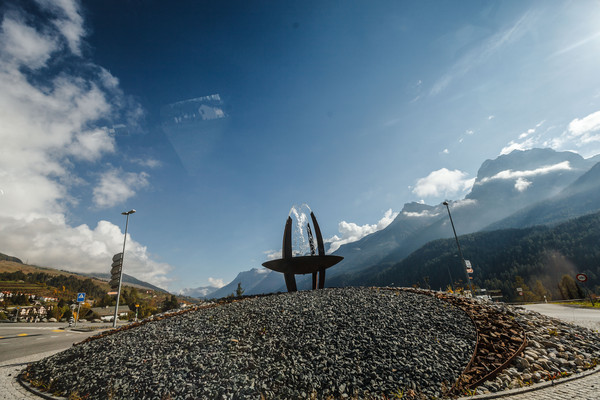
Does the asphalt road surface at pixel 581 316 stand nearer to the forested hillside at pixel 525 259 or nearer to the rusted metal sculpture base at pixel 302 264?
the rusted metal sculpture base at pixel 302 264

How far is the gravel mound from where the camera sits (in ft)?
21.2

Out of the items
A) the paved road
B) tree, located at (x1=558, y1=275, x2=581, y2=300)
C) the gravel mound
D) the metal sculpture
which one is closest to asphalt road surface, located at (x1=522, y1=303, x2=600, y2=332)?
the paved road

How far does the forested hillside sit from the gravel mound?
370 feet

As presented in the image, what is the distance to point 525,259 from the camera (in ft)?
447

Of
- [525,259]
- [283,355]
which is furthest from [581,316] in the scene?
[525,259]

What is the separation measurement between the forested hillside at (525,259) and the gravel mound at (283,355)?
11289cm

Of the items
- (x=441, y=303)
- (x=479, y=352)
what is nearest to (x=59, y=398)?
(x=479, y=352)

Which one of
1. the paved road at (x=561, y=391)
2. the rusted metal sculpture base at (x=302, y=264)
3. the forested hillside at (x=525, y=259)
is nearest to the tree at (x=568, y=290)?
the rusted metal sculpture base at (x=302, y=264)

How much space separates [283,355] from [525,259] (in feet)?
575

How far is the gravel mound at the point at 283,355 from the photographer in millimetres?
6449

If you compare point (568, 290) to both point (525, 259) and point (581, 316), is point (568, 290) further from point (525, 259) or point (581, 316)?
point (525, 259)

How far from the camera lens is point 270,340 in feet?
27.2

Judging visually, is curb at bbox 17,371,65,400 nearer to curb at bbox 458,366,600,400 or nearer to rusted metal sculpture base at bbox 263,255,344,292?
curb at bbox 458,366,600,400

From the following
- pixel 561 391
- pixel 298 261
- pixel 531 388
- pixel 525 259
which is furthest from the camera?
pixel 525 259
